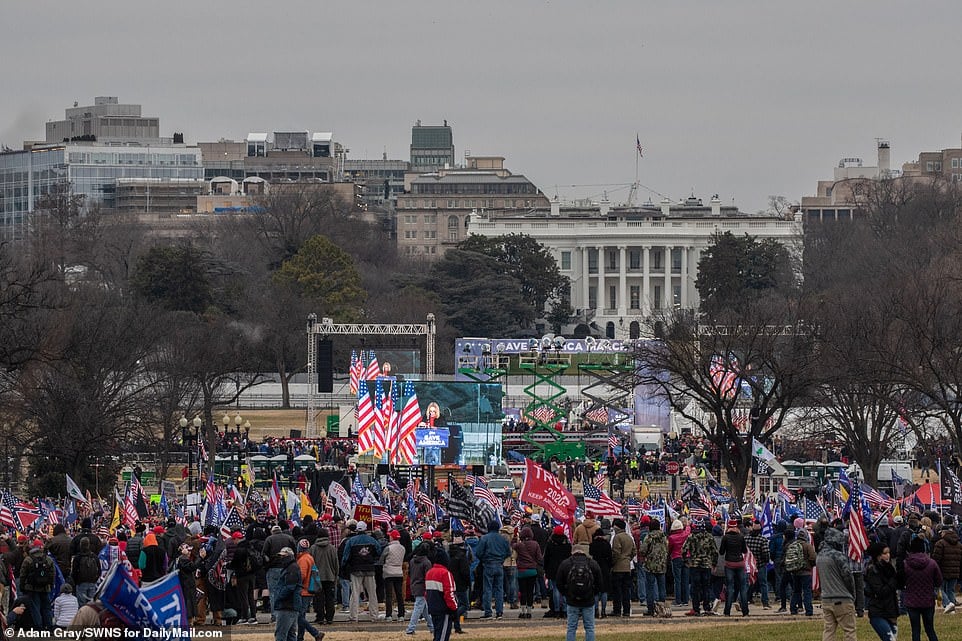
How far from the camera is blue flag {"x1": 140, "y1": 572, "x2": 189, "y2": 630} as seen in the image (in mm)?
15984

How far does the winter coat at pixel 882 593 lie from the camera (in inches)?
887

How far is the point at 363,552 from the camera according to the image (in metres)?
27.7

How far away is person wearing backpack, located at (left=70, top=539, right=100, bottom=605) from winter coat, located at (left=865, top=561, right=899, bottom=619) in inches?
332

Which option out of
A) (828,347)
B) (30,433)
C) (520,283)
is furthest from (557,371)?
(520,283)

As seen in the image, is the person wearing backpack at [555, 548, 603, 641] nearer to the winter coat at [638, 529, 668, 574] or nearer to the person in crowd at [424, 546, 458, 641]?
the person in crowd at [424, 546, 458, 641]

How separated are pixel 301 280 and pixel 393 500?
3140 inches

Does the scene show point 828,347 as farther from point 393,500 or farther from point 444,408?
point 393,500

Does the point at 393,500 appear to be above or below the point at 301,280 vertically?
below

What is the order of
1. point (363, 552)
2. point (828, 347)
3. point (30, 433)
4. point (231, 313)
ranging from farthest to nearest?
point (231, 313) → point (828, 347) → point (30, 433) → point (363, 552)

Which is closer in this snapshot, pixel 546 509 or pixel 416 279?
pixel 546 509

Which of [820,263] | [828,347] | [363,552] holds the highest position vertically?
[820,263]

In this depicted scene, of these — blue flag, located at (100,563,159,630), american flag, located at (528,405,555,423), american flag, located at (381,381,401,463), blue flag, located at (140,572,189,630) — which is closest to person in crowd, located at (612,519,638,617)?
blue flag, located at (140,572,189,630)

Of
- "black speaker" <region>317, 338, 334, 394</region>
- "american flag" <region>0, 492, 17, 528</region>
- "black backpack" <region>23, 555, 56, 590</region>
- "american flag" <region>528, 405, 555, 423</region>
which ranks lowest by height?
"black backpack" <region>23, 555, 56, 590</region>

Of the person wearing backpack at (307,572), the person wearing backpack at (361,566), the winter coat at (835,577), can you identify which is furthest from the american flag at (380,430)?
the winter coat at (835,577)
